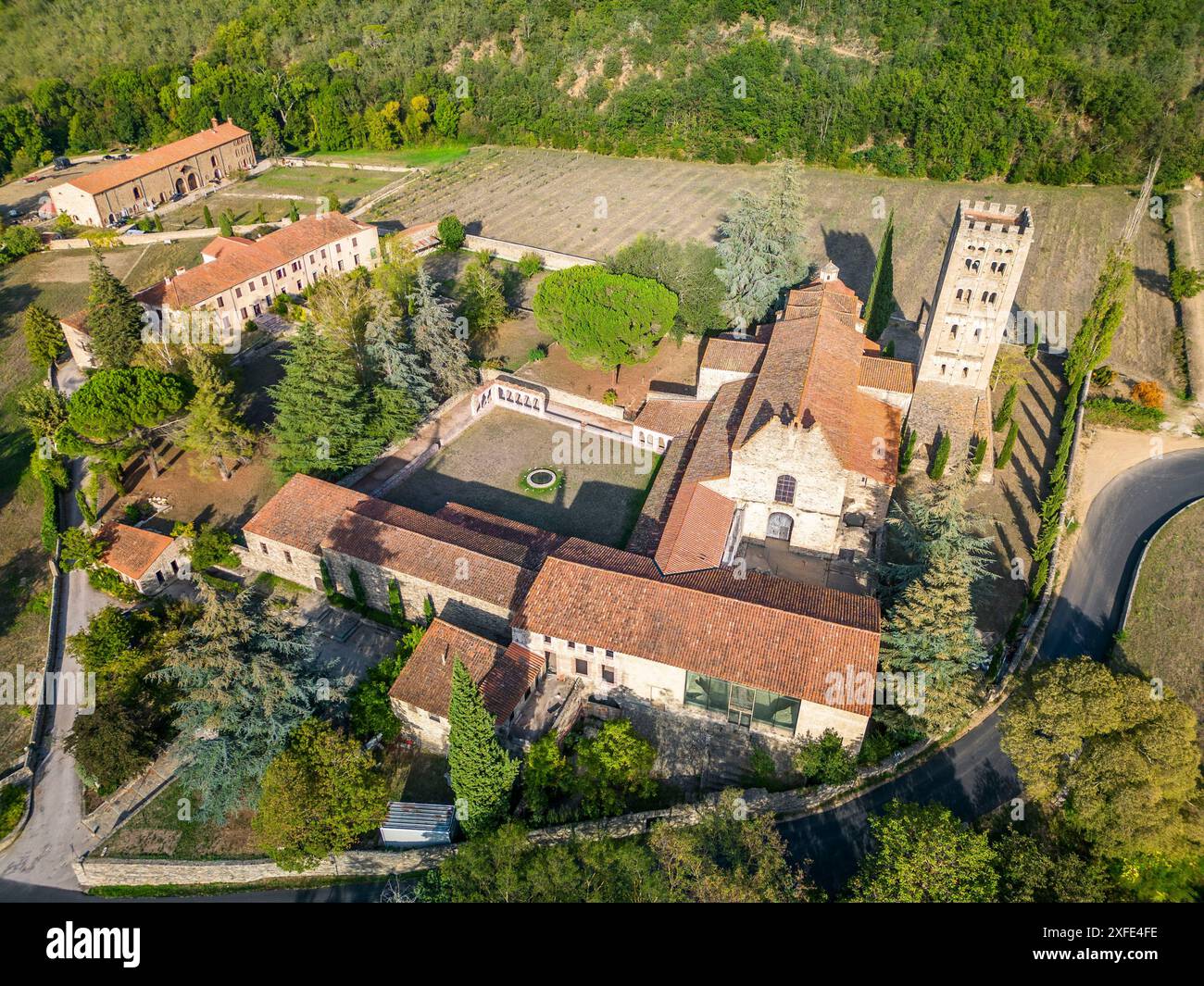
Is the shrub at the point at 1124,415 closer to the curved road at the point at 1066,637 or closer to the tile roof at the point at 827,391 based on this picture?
the curved road at the point at 1066,637

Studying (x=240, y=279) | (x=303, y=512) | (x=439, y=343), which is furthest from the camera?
(x=240, y=279)

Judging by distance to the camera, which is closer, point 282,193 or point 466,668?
point 466,668

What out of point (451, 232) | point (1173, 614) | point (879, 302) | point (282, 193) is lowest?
point (1173, 614)

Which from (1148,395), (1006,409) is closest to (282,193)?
(1006,409)

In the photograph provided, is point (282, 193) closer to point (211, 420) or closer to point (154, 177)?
point (154, 177)

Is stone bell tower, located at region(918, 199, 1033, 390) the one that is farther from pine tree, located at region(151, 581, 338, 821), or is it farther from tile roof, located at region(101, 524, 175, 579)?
tile roof, located at region(101, 524, 175, 579)

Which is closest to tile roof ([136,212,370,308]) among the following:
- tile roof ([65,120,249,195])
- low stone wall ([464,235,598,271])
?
low stone wall ([464,235,598,271])

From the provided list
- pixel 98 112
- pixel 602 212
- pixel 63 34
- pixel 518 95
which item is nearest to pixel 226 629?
pixel 602 212
